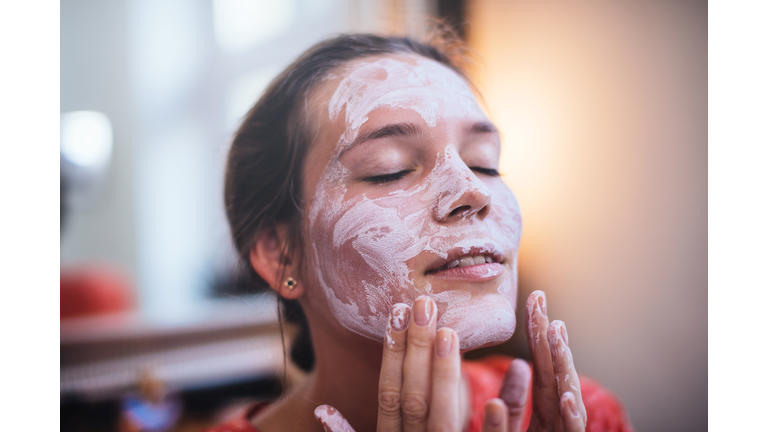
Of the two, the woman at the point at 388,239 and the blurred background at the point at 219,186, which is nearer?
the woman at the point at 388,239

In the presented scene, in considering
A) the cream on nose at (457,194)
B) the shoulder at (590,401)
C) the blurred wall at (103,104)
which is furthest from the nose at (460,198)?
the blurred wall at (103,104)

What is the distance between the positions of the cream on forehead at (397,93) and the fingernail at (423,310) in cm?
27

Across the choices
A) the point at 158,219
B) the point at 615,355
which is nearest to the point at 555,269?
the point at 615,355

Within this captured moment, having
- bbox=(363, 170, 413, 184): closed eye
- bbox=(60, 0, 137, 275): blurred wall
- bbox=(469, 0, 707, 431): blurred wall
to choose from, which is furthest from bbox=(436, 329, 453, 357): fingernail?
bbox=(60, 0, 137, 275): blurred wall

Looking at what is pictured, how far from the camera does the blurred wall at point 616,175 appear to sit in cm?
78

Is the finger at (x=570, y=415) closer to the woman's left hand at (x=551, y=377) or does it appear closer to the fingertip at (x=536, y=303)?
the woman's left hand at (x=551, y=377)

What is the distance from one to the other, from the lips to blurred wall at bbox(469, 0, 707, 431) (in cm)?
48

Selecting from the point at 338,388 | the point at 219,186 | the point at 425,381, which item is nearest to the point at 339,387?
the point at 338,388

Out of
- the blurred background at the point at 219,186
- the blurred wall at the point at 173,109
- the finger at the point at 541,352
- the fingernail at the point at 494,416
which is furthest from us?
the blurred wall at the point at 173,109

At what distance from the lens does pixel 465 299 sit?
54 centimetres

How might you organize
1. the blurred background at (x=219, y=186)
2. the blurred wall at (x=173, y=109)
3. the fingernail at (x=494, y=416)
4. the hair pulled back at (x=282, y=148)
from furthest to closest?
the blurred wall at (x=173, y=109) → the blurred background at (x=219, y=186) → the hair pulled back at (x=282, y=148) → the fingernail at (x=494, y=416)

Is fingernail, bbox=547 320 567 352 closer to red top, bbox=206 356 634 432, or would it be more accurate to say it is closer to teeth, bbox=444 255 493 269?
teeth, bbox=444 255 493 269

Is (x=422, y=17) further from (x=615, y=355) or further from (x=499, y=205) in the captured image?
(x=615, y=355)

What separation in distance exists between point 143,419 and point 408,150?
1052 millimetres
